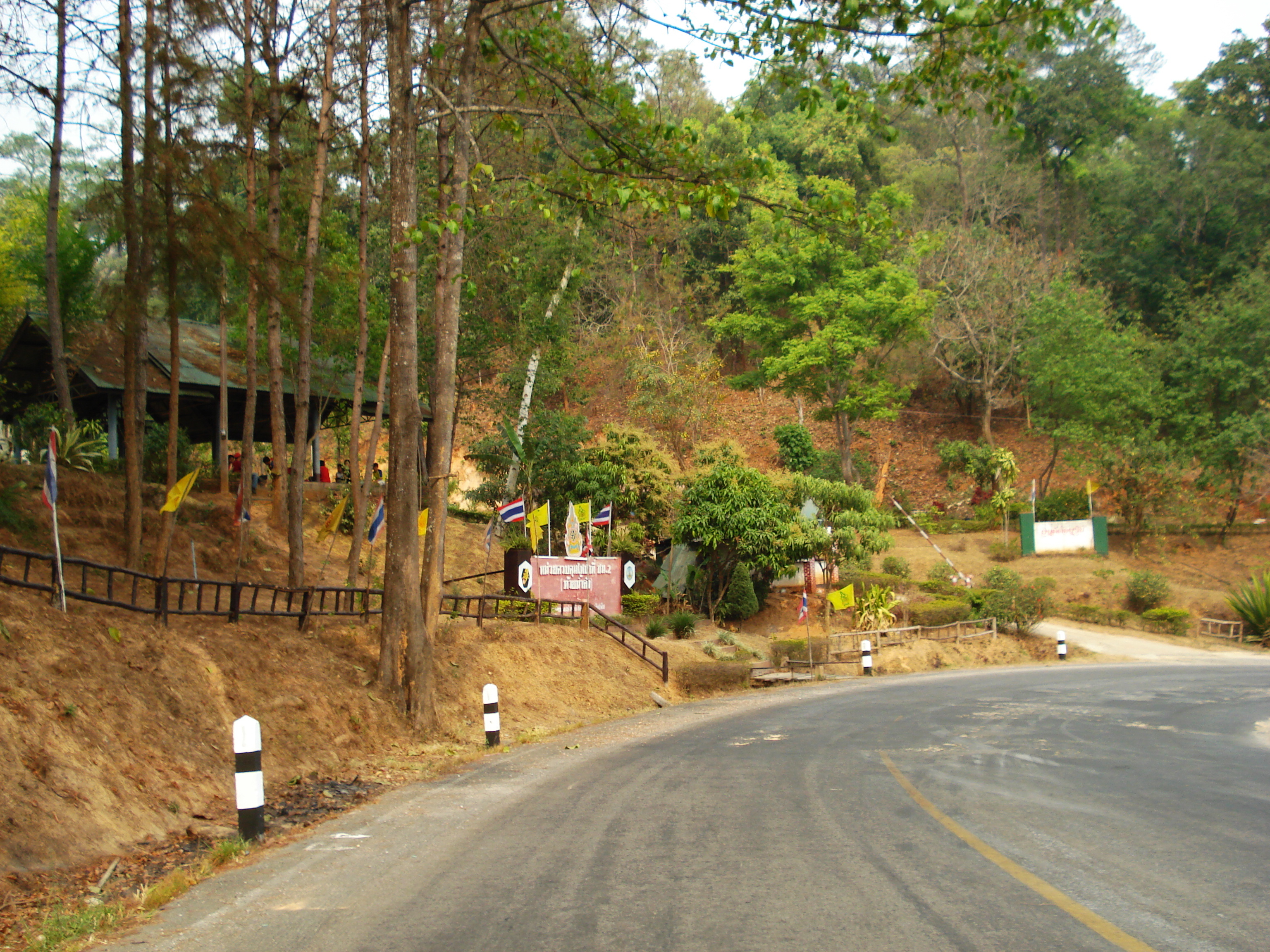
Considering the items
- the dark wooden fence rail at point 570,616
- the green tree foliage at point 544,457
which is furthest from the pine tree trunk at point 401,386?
the green tree foliage at point 544,457

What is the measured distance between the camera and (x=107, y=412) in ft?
85.8

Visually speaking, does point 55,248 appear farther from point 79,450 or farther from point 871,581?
point 871,581

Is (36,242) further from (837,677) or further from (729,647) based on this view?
(837,677)

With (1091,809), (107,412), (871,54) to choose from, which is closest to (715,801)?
(1091,809)

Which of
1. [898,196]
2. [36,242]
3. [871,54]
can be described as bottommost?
[871,54]

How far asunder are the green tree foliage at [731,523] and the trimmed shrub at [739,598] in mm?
205

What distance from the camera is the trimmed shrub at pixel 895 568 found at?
4297 centimetres

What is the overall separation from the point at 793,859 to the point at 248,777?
13.7ft

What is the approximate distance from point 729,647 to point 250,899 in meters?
24.3

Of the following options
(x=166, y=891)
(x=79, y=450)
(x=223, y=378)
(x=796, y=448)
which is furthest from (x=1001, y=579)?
(x=166, y=891)

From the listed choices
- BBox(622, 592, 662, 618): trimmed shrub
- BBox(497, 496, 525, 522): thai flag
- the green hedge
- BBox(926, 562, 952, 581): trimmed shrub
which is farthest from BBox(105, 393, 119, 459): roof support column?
BBox(926, 562, 952, 581): trimmed shrub

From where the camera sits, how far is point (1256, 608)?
121 feet

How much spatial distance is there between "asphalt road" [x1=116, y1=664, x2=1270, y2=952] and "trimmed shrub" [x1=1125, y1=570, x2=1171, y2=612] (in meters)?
30.5

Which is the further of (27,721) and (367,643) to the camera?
(367,643)
